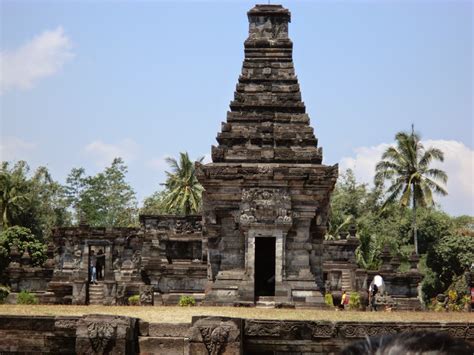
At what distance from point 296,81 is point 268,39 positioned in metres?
1.47

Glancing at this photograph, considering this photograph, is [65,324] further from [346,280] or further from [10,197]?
[10,197]

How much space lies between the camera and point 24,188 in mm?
58844

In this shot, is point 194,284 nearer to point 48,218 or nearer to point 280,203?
point 280,203

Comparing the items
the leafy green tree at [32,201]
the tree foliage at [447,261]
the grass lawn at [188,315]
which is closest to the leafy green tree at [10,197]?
the leafy green tree at [32,201]

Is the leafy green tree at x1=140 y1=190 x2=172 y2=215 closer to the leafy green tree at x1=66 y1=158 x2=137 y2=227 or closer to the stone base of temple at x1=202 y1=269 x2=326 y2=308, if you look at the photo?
the leafy green tree at x1=66 y1=158 x2=137 y2=227

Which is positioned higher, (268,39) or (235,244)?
(268,39)

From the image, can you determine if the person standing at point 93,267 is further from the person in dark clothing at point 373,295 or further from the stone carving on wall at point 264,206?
the stone carving on wall at point 264,206

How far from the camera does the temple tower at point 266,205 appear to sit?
1975 cm

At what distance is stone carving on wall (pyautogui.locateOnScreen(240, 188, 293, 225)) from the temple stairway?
53.9 ft

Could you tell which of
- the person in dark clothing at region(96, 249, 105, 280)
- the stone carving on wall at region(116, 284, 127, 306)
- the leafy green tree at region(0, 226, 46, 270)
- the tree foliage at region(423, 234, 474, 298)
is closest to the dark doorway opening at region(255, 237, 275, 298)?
the stone carving on wall at region(116, 284, 127, 306)

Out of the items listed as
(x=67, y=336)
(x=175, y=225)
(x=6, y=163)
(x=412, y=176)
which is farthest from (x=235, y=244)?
(x=6, y=163)

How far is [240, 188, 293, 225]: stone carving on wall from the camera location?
65.2ft

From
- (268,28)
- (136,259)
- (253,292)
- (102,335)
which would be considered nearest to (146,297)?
(253,292)

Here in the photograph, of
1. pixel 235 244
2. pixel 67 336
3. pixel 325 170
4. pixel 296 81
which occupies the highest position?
pixel 296 81
